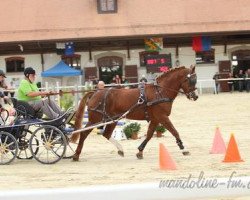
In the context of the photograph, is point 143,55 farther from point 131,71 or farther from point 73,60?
point 73,60

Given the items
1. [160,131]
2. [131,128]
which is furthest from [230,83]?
[131,128]

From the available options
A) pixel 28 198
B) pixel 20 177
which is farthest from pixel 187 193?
pixel 20 177

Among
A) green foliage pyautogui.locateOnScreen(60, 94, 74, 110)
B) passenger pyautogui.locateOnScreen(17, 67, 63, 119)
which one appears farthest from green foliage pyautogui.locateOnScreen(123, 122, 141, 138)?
green foliage pyautogui.locateOnScreen(60, 94, 74, 110)

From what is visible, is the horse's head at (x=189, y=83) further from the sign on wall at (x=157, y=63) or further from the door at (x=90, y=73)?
the door at (x=90, y=73)

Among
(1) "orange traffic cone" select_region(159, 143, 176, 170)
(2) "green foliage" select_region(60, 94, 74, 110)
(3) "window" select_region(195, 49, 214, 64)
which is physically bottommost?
(1) "orange traffic cone" select_region(159, 143, 176, 170)

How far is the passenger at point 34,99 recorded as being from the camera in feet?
32.3

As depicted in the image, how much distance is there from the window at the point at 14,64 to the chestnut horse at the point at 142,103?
887 inches

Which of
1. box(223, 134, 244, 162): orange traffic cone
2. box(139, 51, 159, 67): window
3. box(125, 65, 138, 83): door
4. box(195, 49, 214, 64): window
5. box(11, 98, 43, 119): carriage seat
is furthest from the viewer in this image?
box(195, 49, 214, 64): window

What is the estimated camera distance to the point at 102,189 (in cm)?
302

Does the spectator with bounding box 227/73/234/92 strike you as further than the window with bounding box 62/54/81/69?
No

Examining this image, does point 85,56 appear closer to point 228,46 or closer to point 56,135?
point 228,46

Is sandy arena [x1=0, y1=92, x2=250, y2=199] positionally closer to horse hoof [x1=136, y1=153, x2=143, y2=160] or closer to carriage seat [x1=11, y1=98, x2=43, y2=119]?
horse hoof [x1=136, y1=153, x2=143, y2=160]

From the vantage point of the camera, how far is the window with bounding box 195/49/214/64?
3256 cm

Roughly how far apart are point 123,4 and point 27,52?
19.7ft
